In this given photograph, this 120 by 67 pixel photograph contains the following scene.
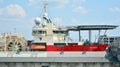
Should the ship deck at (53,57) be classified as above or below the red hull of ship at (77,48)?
below

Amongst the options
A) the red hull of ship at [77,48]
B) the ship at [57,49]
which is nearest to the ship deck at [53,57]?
the ship at [57,49]

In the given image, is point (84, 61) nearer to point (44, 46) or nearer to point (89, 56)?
point (89, 56)

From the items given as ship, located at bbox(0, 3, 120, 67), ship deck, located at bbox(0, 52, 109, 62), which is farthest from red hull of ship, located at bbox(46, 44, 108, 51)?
ship deck, located at bbox(0, 52, 109, 62)

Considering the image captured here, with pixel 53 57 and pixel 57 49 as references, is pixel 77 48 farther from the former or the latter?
pixel 53 57

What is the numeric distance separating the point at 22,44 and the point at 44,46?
8057 mm

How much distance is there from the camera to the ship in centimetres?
3294

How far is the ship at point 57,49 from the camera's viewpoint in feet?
108

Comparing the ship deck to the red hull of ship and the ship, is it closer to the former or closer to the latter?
the ship

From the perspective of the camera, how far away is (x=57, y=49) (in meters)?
37.8

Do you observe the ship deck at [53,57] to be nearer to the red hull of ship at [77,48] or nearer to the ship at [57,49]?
the ship at [57,49]

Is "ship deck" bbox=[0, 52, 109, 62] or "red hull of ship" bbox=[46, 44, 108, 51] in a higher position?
"red hull of ship" bbox=[46, 44, 108, 51]

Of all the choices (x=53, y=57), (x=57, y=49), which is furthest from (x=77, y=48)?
(x=53, y=57)

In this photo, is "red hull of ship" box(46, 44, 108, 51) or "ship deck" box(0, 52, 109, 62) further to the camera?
"red hull of ship" box(46, 44, 108, 51)

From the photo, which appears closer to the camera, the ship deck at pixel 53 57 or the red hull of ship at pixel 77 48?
the ship deck at pixel 53 57
